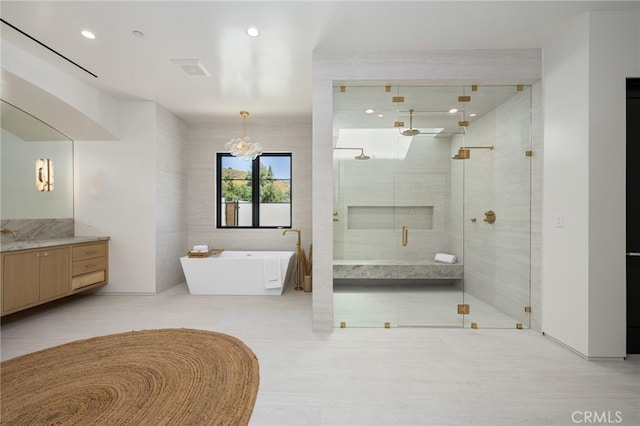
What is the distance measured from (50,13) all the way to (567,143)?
4604mm

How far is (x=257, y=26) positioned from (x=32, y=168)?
367cm

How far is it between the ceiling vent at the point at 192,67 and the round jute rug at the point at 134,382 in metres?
2.89

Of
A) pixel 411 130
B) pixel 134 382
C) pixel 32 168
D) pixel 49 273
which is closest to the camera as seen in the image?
pixel 134 382

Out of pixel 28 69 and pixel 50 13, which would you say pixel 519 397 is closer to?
pixel 50 13

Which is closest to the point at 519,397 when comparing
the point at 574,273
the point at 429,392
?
the point at 429,392

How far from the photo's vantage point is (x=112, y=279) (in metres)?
4.60

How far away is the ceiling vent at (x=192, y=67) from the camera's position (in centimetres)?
335

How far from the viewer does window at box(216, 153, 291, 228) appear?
18.9 ft

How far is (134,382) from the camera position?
2.16 metres

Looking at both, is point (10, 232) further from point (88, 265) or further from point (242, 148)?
point (242, 148)

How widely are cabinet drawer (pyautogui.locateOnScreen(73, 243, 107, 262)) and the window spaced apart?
1882 mm

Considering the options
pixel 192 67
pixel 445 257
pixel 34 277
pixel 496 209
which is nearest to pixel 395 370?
pixel 445 257

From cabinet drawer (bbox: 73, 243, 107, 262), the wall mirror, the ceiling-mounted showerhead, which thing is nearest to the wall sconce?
the wall mirror

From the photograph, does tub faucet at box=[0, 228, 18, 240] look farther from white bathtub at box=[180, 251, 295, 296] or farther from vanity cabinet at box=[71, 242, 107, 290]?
white bathtub at box=[180, 251, 295, 296]
